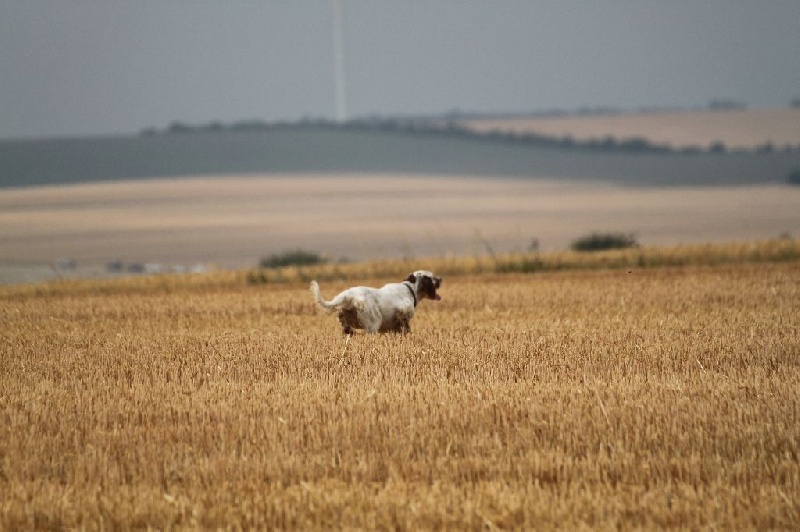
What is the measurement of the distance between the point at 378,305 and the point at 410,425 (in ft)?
15.9

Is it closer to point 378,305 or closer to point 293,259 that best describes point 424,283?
point 378,305

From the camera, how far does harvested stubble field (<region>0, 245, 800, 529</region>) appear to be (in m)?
7.37

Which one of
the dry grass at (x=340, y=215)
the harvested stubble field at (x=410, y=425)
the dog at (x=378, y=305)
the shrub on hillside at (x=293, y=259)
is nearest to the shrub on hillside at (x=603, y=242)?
the shrub on hillside at (x=293, y=259)

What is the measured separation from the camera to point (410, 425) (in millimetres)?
9242

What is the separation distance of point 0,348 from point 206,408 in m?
5.09

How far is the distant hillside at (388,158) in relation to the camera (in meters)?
99.8

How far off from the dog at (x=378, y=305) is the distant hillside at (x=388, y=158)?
83.3 meters

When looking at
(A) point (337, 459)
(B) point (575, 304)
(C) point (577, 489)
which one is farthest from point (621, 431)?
(B) point (575, 304)

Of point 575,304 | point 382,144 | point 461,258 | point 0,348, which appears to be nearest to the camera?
point 0,348

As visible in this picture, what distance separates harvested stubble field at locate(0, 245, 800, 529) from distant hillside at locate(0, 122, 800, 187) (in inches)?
3305

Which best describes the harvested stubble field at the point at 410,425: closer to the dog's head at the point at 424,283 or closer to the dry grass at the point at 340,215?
the dog's head at the point at 424,283

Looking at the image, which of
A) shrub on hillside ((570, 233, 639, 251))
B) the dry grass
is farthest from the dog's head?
the dry grass

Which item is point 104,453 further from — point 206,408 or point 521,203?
point 521,203

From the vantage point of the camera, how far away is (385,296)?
14.1 metres
